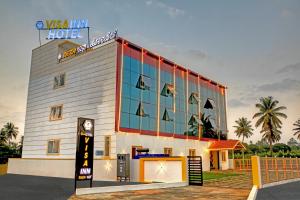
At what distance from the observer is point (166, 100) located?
3103 cm

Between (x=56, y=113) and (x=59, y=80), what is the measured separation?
12.5 ft

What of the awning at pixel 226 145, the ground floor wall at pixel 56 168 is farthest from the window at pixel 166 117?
the ground floor wall at pixel 56 168

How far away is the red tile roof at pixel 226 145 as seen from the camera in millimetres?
34584

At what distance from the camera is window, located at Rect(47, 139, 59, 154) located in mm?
28991

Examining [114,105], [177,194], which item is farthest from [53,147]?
[177,194]

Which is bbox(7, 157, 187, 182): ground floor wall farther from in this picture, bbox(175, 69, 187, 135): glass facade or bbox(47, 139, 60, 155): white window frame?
bbox(175, 69, 187, 135): glass facade

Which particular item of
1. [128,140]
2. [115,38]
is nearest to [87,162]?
[128,140]

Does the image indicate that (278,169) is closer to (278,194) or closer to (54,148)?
(278,194)

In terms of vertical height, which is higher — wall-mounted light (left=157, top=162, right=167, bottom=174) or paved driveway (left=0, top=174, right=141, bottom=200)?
wall-mounted light (left=157, top=162, right=167, bottom=174)

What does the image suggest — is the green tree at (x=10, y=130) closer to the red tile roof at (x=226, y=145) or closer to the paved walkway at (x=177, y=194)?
the red tile roof at (x=226, y=145)

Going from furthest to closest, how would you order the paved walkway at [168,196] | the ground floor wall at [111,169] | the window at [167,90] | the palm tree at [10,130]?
the palm tree at [10,130] → the window at [167,90] → the ground floor wall at [111,169] → the paved walkway at [168,196]

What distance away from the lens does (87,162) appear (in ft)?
51.0

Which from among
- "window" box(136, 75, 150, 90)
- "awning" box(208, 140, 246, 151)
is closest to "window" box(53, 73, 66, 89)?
"window" box(136, 75, 150, 90)

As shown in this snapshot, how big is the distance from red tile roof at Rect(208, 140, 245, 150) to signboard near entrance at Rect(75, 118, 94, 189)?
2290cm
